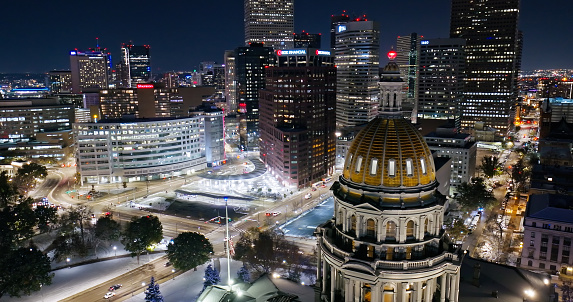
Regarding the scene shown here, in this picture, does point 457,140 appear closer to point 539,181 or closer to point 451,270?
point 539,181

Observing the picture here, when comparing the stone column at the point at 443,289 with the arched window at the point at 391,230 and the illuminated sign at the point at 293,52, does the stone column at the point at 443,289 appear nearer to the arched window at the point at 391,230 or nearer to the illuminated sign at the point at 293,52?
the arched window at the point at 391,230

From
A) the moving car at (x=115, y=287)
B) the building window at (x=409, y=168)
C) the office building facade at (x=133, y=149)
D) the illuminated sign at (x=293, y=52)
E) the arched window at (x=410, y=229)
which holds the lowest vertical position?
the moving car at (x=115, y=287)

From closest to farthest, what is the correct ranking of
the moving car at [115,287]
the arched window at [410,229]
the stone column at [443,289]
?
1. the arched window at [410,229]
2. the stone column at [443,289]
3. the moving car at [115,287]

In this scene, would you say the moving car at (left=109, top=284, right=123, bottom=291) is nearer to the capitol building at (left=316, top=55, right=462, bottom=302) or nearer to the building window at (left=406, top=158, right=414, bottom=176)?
the capitol building at (left=316, top=55, right=462, bottom=302)

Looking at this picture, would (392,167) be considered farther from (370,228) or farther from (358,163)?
(370,228)

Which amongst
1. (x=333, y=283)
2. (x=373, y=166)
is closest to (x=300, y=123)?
(x=333, y=283)

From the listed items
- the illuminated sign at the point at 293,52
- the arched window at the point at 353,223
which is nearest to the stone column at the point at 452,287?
the arched window at the point at 353,223

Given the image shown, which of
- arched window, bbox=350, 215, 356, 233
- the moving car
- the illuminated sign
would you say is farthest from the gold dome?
the illuminated sign
